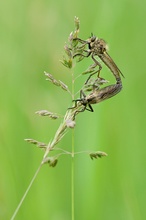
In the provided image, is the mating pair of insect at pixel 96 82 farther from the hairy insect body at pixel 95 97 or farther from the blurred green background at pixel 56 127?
the blurred green background at pixel 56 127

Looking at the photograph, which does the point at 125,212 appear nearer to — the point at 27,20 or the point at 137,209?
the point at 137,209

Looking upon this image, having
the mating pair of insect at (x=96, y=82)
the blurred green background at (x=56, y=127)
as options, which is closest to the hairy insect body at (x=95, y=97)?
the mating pair of insect at (x=96, y=82)

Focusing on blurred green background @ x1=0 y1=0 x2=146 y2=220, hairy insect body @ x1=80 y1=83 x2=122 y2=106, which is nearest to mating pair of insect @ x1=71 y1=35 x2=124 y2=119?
hairy insect body @ x1=80 y1=83 x2=122 y2=106

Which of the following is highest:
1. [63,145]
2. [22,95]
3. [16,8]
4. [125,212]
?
[16,8]

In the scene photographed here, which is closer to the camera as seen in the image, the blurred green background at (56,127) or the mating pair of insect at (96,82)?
the mating pair of insect at (96,82)

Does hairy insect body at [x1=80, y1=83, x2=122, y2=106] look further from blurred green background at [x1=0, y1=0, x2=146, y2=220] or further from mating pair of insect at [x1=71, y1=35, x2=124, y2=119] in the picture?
blurred green background at [x1=0, y1=0, x2=146, y2=220]

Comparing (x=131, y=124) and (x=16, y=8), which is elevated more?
(x=16, y=8)

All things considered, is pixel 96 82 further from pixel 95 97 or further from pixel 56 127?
pixel 56 127

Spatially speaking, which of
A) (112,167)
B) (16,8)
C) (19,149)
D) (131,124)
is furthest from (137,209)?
(16,8)

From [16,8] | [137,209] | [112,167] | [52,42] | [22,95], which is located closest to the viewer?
[137,209]
